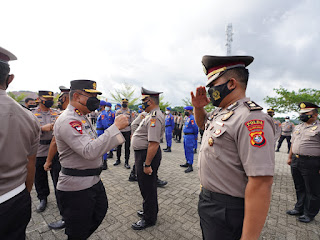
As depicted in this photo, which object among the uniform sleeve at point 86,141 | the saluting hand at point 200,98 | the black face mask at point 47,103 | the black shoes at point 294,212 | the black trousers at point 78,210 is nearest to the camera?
the uniform sleeve at point 86,141

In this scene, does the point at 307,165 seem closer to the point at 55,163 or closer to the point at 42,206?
the point at 55,163

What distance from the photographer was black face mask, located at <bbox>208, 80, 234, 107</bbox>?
1.57m

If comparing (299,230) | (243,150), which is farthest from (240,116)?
(299,230)

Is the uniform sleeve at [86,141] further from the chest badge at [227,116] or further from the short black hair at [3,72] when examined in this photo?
the chest badge at [227,116]

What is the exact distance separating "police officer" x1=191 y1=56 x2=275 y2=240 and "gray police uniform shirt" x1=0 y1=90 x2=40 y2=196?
→ 5.77 ft

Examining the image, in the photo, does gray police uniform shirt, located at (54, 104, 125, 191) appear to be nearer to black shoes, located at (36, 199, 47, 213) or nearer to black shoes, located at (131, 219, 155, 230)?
black shoes, located at (131, 219, 155, 230)

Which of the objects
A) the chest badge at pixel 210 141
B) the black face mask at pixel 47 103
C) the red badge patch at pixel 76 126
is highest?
the black face mask at pixel 47 103

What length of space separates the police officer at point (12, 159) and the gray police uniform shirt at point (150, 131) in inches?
71.0

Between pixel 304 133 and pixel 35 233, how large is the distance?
5701mm

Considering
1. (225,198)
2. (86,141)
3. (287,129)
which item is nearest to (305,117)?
(225,198)

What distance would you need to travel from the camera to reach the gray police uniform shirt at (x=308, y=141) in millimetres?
3332

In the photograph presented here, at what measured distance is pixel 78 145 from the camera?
69.8 inches

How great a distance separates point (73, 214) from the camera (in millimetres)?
1951

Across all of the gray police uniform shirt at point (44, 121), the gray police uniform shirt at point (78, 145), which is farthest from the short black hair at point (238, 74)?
the gray police uniform shirt at point (44, 121)
